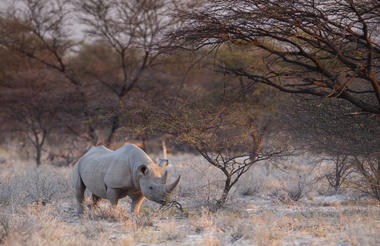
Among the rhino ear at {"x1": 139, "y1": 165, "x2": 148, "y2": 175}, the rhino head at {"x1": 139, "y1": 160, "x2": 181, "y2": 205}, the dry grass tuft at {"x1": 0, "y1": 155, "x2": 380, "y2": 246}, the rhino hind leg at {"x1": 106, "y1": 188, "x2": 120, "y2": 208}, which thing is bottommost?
the dry grass tuft at {"x1": 0, "y1": 155, "x2": 380, "y2": 246}

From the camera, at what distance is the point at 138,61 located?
59.4 feet

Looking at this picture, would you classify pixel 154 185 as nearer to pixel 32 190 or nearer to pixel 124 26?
pixel 32 190

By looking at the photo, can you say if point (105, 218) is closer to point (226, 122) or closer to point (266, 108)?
point (226, 122)

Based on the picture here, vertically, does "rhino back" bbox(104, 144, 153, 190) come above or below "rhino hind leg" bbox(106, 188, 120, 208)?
above

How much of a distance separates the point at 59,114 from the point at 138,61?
11.8 ft

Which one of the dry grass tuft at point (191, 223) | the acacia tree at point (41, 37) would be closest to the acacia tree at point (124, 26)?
the acacia tree at point (41, 37)

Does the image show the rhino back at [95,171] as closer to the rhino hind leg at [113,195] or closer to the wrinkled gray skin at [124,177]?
the wrinkled gray skin at [124,177]

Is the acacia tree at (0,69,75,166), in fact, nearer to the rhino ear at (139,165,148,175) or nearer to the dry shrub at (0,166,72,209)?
the dry shrub at (0,166,72,209)

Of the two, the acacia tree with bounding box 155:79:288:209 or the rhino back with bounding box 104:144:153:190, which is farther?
the acacia tree with bounding box 155:79:288:209

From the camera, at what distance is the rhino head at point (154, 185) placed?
707 cm

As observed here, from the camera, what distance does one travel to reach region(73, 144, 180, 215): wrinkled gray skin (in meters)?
7.14

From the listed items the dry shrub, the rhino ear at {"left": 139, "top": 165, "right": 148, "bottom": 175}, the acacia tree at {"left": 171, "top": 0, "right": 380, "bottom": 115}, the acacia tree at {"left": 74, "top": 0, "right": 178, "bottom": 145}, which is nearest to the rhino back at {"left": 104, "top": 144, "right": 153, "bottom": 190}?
the rhino ear at {"left": 139, "top": 165, "right": 148, "bottom": 175}

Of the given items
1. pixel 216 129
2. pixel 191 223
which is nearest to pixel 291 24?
pixel 216 129

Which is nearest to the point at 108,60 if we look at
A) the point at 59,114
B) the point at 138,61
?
the point at 138,61
